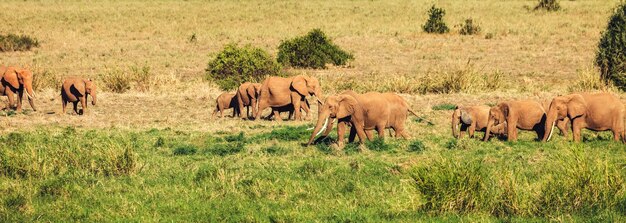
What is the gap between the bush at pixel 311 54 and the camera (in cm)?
3488

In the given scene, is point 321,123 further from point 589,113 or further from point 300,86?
point 300,86

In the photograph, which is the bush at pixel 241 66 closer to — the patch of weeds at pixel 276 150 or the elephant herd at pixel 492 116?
the elephant herd at pixel 492 116

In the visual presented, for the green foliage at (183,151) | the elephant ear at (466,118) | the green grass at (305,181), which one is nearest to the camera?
the green grass at (305,181)

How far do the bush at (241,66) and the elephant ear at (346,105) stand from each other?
13.8 m

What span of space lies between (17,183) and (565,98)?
9912 mm

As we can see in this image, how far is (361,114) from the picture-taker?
1528 centimetres

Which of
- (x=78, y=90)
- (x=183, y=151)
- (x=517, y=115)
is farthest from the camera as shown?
(x=78, y=90)

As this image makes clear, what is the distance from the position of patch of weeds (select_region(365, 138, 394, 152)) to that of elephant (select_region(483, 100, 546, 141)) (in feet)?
8.08

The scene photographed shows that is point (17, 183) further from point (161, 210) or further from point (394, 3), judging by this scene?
point (394, 3)

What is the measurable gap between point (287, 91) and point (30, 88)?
662 centimetres

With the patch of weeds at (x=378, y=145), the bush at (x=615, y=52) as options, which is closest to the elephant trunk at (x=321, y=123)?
the patch of weeds at (x=378, y=145)

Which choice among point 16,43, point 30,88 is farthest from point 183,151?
point 16,43

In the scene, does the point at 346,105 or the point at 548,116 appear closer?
the point at 346,105

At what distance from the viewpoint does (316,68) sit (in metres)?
34.8
